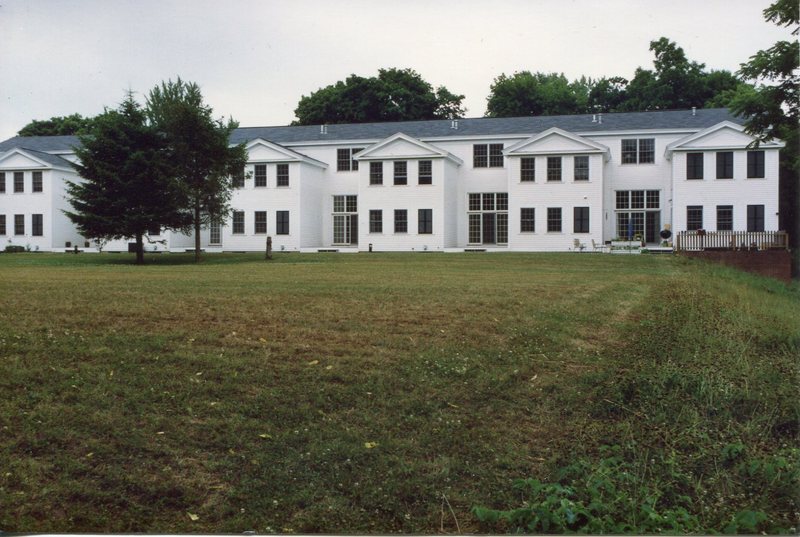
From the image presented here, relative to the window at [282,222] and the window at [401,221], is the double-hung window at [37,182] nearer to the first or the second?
the window at [282,222]

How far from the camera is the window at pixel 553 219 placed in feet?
127

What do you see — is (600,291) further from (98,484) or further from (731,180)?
(731,180)

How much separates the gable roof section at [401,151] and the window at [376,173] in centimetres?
49

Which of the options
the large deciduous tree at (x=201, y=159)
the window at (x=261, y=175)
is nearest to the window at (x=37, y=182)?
the large deciduous tree at (x=201, y=159)

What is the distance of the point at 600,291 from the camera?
14672 mm

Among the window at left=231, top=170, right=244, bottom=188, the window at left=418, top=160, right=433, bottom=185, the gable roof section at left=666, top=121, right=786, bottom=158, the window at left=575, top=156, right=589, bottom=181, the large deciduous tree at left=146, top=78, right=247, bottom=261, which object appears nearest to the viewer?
the large deciduous tree at left=146, top=78, right=247, bottom=261

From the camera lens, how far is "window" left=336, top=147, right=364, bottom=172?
4253 centimetres

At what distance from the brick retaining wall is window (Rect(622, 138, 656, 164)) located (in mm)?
13284

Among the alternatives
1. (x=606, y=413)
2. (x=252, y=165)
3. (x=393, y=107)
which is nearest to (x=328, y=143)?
(x=252, y=165)

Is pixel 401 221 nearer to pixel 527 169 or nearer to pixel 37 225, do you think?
pixel 527 169

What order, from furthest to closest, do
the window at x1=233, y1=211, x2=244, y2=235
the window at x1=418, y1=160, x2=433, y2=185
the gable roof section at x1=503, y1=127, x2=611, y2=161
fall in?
the window at x1=233, y1=211, x2=244, y2=235
the window at x1=418, y1=160, x2=433, y2=185
the gable roof section at x1=503, y1=127, x2=611, y2=161

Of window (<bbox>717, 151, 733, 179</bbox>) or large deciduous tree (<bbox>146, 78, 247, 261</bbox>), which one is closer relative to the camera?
large deciduous tree (<bbox>146, 78, 247, 261</bbox>)

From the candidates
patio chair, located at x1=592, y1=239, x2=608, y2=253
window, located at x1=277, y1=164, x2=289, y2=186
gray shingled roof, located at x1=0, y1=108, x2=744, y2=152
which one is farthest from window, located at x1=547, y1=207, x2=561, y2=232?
window, located at x1=277, y1=164, x2=289, y2=186

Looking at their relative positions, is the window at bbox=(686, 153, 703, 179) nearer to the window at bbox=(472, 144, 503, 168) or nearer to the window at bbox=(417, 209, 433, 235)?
the window at bbox=(472, 144, 503, 168)
